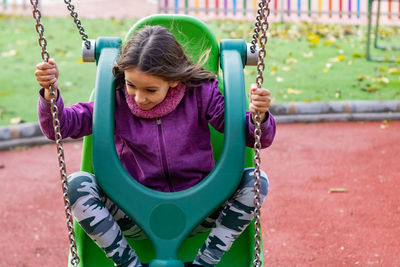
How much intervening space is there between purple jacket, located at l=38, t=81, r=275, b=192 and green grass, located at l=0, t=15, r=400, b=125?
315 cm

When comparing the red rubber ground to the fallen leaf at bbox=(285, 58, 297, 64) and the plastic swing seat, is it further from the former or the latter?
the fallen leaf at bbox=(285, 58, 297, 64)

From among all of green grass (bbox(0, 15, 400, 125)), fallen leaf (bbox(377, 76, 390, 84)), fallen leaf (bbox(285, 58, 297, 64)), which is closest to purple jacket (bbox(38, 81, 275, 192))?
green grass (bbox(0, 15, 400, 125))

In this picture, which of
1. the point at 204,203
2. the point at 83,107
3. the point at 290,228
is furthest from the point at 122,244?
the point at 290,228

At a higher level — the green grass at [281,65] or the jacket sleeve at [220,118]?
the jacket sleeve at [220,118]

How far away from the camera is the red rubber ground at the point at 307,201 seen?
10.9 ft

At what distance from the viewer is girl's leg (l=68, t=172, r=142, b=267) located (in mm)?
2225

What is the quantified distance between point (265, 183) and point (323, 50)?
20.0 feet

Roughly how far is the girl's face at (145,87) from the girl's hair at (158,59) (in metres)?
0.02

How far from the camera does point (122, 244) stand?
7.50 feet

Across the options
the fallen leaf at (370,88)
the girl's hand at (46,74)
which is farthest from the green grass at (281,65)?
the girl's hand at (46,74)

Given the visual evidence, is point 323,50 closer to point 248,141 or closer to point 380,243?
point 380,243

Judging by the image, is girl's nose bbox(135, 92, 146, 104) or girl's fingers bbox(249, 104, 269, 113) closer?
girl's fingers bbox(249, 104, 269, 113)

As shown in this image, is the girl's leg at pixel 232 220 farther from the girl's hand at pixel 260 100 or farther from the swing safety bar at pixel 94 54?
the swing safety bar at pixel 94 54

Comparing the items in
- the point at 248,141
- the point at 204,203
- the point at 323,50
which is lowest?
the point at 323,50
